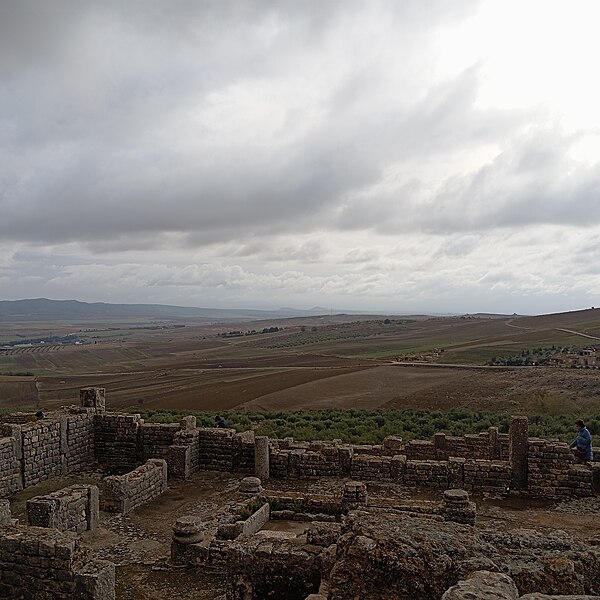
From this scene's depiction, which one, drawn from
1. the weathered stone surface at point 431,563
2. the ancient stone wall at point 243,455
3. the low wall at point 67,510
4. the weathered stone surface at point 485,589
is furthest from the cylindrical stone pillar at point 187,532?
the weathered stone surface at point 485,589

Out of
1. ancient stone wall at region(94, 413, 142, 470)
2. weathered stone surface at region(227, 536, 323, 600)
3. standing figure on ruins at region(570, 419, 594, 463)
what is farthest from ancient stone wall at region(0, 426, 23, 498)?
standing figure on ruins at region(570, 419, 594, 463)

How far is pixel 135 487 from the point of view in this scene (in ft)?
42.4

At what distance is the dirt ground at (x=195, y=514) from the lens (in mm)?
9195

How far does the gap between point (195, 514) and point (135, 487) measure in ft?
5.26

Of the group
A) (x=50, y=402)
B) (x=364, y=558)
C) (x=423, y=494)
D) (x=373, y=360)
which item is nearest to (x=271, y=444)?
(x=423, y=494)

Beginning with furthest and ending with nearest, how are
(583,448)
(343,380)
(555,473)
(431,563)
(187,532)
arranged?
(343,380) → (583,448) → (555,473) → (187,532) → (431,563)

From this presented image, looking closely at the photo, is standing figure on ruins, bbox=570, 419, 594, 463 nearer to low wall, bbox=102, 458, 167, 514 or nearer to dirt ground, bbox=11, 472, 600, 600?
dirt ground, bbox=11, 472, 600, 600

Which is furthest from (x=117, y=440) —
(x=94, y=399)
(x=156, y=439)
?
(x=94, y=399)

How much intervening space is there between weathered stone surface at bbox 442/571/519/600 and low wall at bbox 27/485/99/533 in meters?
8.62

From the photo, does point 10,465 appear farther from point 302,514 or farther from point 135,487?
point 302,514

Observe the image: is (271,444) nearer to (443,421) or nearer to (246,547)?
(246,547)

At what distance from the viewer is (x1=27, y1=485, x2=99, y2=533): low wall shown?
10508 mm

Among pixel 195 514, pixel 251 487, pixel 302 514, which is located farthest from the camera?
pixel 251 487

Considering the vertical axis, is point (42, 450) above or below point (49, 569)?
below
